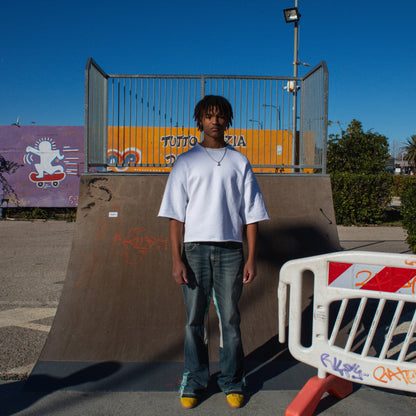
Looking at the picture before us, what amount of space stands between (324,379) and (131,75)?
16.2 ft

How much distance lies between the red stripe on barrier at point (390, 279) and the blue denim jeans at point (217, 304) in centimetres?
90

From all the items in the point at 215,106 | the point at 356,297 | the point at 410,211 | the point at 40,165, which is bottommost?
the point at 356,297

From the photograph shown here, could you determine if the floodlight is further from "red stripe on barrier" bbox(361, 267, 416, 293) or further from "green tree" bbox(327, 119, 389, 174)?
"red stripe on barrier" bbox(361, 267, 416, 293)

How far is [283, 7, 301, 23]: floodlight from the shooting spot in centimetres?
1831

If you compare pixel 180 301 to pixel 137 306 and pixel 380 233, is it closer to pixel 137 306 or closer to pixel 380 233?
pixel 137 306

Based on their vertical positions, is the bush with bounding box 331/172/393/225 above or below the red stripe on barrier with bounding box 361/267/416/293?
above

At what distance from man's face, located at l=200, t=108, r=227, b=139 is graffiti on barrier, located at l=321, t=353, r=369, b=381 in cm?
164

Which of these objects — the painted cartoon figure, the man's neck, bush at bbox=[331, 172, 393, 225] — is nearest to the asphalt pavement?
the man's neck

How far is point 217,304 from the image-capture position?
2982 mm

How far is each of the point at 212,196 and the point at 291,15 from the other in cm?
1806

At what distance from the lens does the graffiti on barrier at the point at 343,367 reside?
8.23 ft

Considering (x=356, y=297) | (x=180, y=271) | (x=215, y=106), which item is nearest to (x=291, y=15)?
(x=215, y=106)

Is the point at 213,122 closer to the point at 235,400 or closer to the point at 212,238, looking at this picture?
the point at 212,238

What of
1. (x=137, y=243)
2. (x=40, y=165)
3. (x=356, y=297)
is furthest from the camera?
(x=40, y=165)
